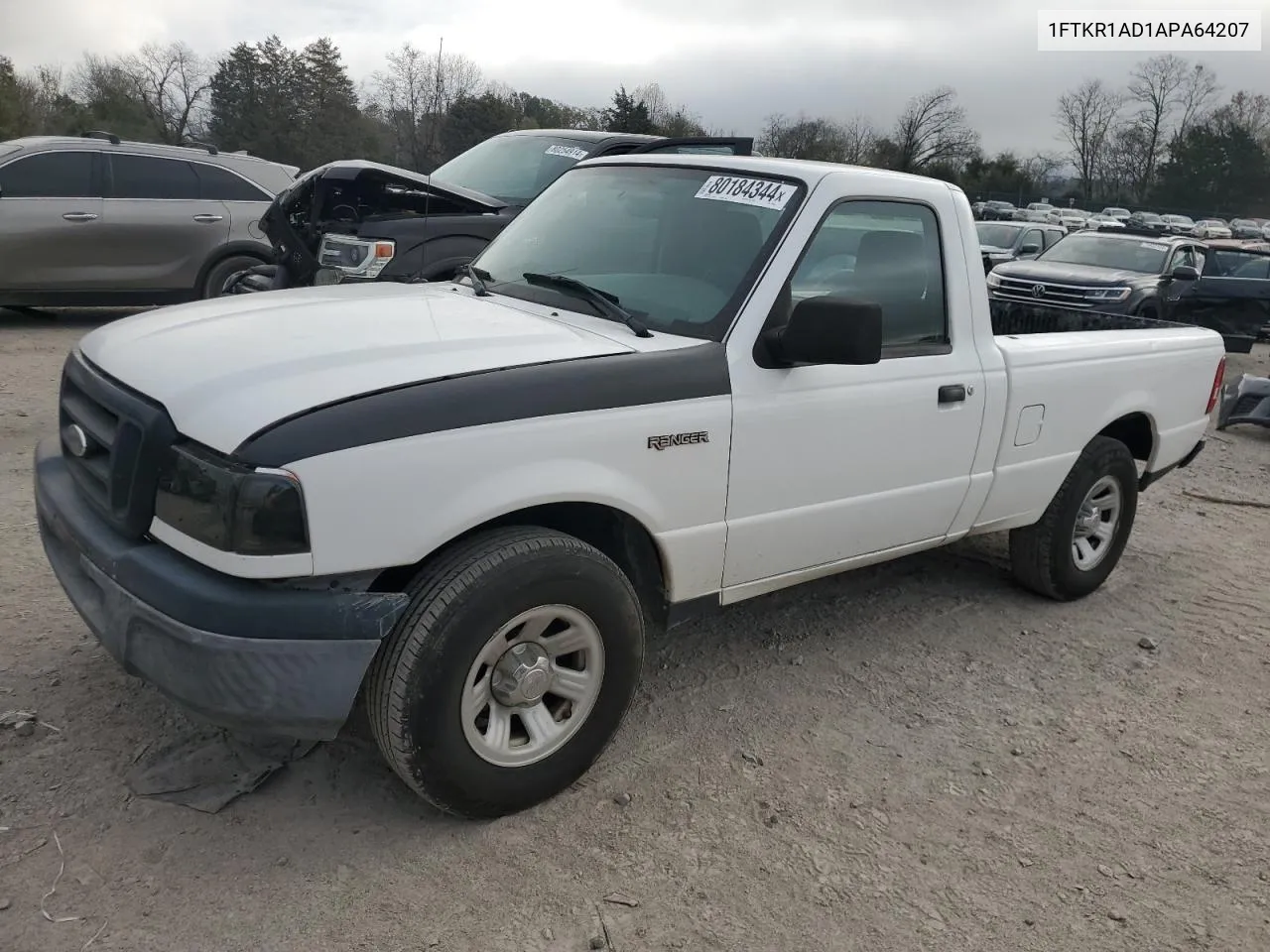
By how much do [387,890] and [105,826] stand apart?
0.83 meters

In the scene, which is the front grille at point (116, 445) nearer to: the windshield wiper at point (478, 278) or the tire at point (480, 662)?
the tire at point (480, 662)

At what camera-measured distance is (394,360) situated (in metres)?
2.70

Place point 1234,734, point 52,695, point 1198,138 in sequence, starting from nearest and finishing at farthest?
point 52,695, point 1234,734, point 1198,138

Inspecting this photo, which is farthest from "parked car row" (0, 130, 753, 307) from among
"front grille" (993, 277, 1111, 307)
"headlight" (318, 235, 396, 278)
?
"front grille" (993, 277, 1111, 307)

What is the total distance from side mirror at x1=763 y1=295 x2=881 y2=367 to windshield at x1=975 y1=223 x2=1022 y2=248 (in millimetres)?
18404

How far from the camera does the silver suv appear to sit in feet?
29.9

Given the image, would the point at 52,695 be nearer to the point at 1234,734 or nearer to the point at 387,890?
the point at 387,890

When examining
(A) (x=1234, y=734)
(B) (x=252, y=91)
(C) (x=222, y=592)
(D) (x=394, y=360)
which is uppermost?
(B) (x=252, y=91)

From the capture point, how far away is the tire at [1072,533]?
467 cm

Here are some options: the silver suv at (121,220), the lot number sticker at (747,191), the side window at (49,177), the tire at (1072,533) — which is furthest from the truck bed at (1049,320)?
the side window at (49,177)

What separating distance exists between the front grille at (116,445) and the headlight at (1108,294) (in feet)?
40.4

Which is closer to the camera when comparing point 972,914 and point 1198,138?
point 972,914

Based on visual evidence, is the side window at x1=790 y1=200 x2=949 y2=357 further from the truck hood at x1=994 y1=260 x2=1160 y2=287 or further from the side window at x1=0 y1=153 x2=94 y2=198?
the truck hood at x1=994 y1=260 x2=1160 y2=287

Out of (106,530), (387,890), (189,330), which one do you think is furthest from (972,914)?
(189,330)
